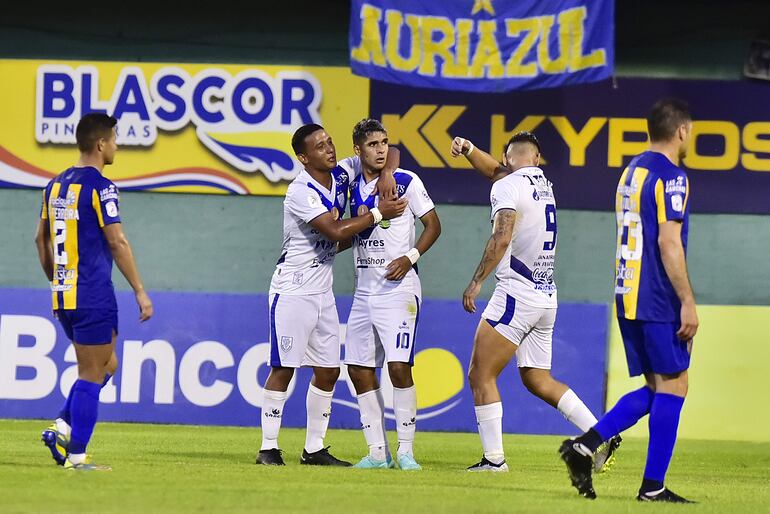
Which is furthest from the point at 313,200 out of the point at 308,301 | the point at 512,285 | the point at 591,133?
the point at 591,133

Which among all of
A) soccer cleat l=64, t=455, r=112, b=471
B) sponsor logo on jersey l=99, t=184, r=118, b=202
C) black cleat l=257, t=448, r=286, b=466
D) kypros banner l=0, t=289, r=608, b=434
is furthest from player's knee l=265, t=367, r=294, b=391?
kypros banner l=0, t=289, r=608, b=434

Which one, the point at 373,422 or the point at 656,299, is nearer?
the point at 656,299

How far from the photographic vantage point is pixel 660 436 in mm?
7605

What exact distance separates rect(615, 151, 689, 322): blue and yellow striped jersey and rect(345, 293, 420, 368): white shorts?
209 centimetres

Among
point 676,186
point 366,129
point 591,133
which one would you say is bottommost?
point 676,186

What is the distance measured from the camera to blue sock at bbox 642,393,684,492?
299 inches

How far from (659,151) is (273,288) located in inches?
131

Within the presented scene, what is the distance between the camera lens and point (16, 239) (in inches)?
568

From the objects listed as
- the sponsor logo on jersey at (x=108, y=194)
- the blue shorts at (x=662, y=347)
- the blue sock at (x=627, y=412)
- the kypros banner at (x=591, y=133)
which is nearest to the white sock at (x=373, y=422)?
the blue sock at (x=627, y=412)

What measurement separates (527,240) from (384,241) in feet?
3.37

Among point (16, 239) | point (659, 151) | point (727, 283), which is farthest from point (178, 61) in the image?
point (659, 151)

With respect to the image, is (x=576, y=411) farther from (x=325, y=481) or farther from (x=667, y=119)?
(x=667, y=119)

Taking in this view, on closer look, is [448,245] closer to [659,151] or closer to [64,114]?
[64,114]

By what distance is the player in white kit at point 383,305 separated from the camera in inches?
376
